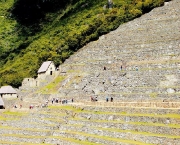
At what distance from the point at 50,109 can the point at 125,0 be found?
42.6 m

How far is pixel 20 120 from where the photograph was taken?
46219 mm

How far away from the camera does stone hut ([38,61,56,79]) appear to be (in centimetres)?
6084

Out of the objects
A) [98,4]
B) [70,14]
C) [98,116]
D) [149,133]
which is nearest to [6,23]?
[70,14]

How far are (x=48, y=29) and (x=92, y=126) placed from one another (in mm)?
61165

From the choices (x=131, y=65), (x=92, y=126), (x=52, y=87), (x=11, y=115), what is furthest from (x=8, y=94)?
(x=92, y=126)

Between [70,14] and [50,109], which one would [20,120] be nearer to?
[50,109]

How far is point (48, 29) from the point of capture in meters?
96.3

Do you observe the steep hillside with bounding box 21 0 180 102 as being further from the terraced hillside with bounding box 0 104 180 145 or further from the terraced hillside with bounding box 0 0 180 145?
the terraced hillside with bounding box 0 104 180 145

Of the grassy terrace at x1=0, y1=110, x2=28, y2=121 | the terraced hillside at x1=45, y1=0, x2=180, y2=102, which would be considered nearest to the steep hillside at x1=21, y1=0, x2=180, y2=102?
the terraced hillside at x1=45, y1=0, x2=180, y2=102

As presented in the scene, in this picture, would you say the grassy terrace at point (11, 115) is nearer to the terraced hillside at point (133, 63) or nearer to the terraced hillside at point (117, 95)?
the terraced hillside at point (117, 95)

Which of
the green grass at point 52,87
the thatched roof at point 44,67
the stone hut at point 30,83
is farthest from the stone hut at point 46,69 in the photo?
the green grass at point 52,87

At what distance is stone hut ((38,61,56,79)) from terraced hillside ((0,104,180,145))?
13.5m

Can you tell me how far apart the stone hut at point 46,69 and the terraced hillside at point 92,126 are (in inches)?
533

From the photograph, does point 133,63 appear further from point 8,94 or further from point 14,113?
point 8,94
